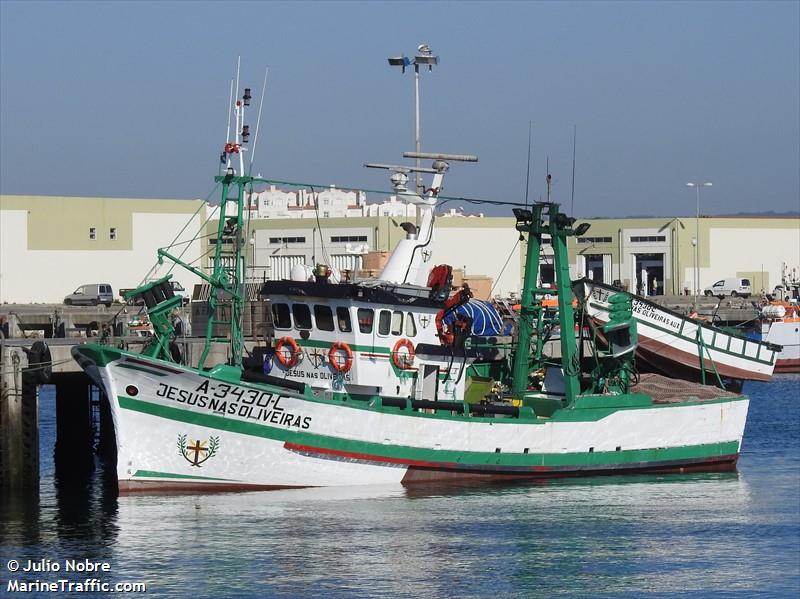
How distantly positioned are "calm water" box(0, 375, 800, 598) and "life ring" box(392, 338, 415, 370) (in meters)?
2.86

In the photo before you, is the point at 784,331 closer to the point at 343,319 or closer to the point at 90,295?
the point at 90,295

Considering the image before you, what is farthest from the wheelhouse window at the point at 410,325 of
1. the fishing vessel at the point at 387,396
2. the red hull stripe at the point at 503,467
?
the red hull stripe at the point at 503,467

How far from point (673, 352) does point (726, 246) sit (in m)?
58.7

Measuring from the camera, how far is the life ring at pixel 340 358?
30969 mm

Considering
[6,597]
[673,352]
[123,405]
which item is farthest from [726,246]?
[6,597]

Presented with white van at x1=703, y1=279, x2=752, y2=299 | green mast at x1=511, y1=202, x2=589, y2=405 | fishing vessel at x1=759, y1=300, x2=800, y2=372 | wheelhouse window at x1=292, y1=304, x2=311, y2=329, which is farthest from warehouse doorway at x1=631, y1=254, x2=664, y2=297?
wheelhouse window at x1=292, y1=304, x2=311, y2=329

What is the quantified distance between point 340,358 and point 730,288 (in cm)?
6251

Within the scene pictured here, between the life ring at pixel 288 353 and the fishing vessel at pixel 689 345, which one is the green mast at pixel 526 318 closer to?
the fishing vessel at pixel 689 345

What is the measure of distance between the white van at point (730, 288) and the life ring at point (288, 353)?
201ft

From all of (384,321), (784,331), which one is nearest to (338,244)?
(784,331)

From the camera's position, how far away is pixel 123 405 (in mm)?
29406

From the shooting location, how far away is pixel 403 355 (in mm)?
31547

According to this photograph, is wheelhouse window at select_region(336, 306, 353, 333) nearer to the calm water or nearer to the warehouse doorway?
the calm water

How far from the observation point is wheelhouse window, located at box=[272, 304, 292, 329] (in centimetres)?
3159
